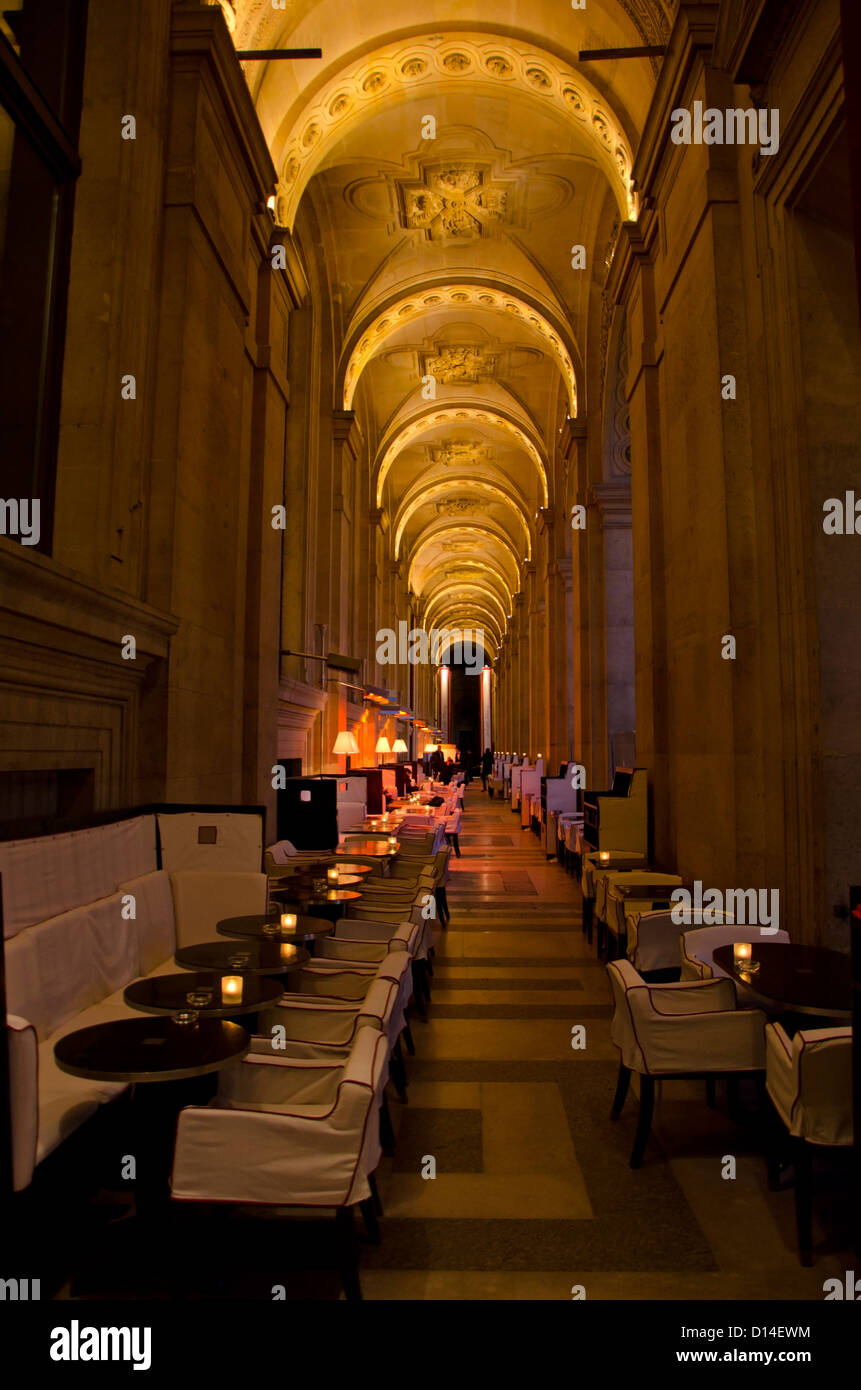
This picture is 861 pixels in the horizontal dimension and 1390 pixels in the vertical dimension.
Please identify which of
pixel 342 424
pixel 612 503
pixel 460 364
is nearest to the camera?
pixel 612 503

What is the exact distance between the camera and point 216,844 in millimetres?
5148

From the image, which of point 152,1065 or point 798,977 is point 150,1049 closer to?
point 152,1065

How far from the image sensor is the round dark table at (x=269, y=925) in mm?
4063

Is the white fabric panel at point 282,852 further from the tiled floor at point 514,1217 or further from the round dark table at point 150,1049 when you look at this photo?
the round dark table at point 150,1049

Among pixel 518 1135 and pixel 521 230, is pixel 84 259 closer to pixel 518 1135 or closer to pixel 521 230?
pixel 518 1135

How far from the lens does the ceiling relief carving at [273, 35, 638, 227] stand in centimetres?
855

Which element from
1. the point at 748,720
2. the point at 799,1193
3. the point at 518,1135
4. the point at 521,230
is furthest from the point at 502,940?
the point at 521,230

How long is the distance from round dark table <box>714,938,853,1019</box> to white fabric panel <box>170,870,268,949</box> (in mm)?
2547

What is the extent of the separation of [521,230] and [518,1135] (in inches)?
514

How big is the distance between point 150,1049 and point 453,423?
20.4 meters

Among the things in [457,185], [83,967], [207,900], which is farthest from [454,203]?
[83,967]

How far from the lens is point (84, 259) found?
503 cm

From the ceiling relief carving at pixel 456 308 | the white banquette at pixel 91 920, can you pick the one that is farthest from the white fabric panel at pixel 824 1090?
the ceiling relief carving at pixel 456 308

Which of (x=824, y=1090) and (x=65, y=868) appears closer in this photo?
(x=824, y=1090)
